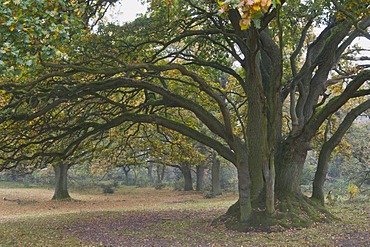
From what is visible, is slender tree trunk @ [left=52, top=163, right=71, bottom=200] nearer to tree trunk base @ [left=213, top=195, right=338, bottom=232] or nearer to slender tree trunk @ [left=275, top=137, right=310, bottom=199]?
tree trunk base @ [left=213, top=195, right=338, bottom=232]

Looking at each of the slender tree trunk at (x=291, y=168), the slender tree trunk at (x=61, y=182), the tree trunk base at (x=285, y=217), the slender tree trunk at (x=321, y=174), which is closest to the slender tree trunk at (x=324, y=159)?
the slender tree trunk at (x=321, y=174)

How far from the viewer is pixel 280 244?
26.8ft

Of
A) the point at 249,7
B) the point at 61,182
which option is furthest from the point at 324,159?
the point at 61,182

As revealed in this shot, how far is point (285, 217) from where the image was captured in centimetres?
1025

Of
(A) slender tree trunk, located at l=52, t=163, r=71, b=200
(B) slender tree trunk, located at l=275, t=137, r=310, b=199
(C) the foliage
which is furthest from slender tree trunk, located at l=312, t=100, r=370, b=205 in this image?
(A) slender tree trunk, located at l=52, t=163, r=71, b=200

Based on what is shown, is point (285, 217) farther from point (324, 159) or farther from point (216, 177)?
point (216, 177)

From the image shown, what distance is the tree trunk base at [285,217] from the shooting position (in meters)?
10.0

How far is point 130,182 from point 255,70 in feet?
148

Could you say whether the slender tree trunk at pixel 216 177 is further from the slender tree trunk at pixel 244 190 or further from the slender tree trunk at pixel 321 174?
the slender tree trunk at pixel 244 190

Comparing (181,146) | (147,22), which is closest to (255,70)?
(147,22)

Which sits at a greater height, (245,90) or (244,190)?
(245,90)

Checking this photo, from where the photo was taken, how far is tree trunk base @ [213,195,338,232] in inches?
394

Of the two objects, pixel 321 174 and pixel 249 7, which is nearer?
pixel 249 7

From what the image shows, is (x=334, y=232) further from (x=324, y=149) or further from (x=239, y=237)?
(x=324, y=149)
